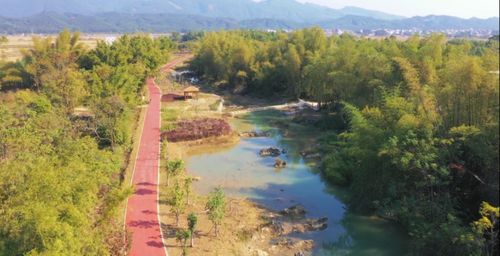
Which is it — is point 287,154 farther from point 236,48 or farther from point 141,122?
point 236,48

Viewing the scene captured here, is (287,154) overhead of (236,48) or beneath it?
beneath

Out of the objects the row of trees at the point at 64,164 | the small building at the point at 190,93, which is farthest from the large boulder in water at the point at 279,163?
the small building at the point at 190,93

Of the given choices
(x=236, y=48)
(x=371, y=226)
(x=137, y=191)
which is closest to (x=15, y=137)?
(x=137, y=191)

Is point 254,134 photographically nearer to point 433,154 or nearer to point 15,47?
point 433,154

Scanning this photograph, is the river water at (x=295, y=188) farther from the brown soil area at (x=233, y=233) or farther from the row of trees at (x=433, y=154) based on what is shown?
the brown soil area at (x=233, y=233)

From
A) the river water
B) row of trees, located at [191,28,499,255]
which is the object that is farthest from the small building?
row of trees, located at [191,28,499,255]

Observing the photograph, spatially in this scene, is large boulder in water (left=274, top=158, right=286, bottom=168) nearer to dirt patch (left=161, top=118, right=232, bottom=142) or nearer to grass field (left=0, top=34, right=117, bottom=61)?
dirt patch (left=161, top=118, right=232, bottom=142)
